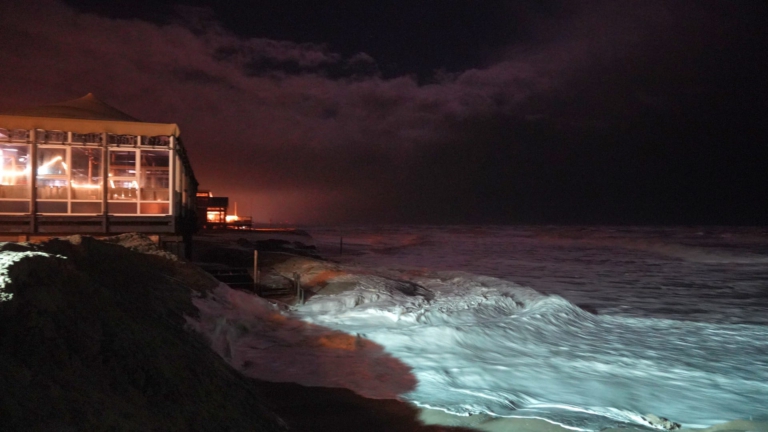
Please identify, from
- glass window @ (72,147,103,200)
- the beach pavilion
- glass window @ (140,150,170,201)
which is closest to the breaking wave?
the beach pavilion

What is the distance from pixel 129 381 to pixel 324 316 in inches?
357

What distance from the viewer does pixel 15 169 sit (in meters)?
15.0

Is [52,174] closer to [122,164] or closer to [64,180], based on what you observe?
[64,180]

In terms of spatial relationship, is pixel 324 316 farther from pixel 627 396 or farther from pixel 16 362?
pixel 16 362

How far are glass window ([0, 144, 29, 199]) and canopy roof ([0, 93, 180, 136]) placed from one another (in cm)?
105

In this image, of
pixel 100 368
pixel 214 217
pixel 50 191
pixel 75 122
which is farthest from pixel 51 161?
pixel 214 217

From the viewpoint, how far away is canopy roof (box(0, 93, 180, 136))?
13672mm

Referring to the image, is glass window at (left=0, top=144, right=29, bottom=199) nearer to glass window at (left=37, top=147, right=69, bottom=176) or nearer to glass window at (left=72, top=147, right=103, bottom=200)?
A: glass window at (left=37, top=147, right=69, bottom=176)

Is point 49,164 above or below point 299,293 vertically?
above

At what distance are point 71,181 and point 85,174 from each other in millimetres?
3774

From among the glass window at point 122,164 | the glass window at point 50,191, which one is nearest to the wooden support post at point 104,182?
the glass window at point 50,191

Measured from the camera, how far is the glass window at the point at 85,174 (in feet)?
49.7

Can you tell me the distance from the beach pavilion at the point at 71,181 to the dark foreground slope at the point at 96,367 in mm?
9951

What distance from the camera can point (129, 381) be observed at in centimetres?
386
